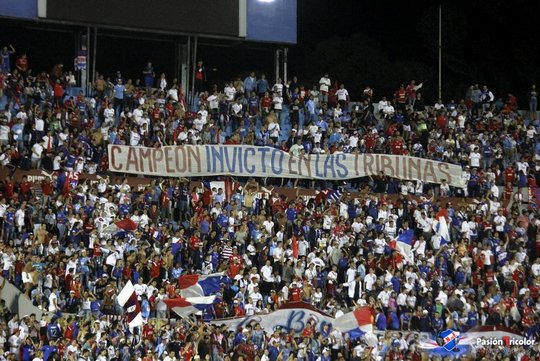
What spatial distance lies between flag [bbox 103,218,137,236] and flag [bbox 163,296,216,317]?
9.29 feet

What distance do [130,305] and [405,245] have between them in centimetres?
915

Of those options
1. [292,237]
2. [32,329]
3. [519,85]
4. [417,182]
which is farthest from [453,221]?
[519,85]

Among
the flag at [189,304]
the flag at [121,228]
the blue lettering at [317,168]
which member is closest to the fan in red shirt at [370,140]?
the blue lettering at [317,168]

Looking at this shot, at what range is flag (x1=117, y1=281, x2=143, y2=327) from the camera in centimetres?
2710

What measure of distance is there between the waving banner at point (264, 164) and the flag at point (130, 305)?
708cm

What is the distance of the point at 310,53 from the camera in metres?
72.2

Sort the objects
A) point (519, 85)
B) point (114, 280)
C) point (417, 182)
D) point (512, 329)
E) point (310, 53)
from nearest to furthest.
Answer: point (114, 280)
point (512, 329)
point (417, 182)
point (519, 85)
point (310, 53)

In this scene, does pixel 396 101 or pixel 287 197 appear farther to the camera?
pixel 396 101

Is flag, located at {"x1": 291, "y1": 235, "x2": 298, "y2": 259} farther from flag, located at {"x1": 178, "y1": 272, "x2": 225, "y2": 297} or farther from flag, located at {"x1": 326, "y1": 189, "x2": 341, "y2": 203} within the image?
flag, located at {"x1": 326, "y1": 189, "x2": 341, "y2": 203}

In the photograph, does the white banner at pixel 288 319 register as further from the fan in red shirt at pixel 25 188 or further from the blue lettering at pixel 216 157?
the blue lettering at pixel 216 157

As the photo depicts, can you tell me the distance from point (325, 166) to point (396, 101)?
5.07 m

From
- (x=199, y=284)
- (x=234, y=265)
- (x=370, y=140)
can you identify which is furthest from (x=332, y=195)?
(x=199, y=284)

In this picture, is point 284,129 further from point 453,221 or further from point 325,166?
point 453,221

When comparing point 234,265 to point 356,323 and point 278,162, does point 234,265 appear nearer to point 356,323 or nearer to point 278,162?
point 356,323
